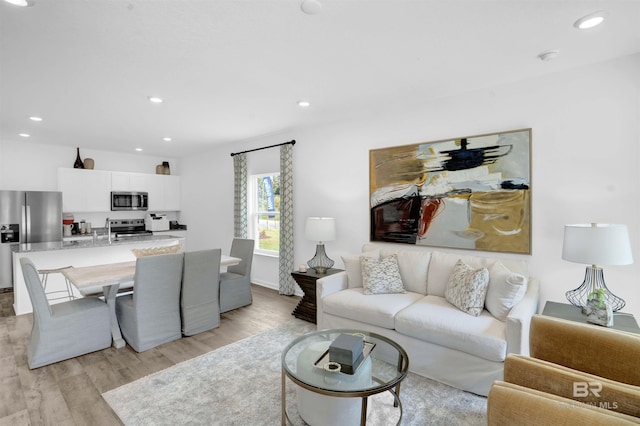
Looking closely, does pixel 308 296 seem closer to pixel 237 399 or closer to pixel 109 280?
pixel 237 399

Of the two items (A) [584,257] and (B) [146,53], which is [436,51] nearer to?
(A) [584,257]

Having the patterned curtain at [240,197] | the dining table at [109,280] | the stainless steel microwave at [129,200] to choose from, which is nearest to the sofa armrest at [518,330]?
the dining table at [109,280]

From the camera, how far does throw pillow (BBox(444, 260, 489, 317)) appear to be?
2562 millimetres

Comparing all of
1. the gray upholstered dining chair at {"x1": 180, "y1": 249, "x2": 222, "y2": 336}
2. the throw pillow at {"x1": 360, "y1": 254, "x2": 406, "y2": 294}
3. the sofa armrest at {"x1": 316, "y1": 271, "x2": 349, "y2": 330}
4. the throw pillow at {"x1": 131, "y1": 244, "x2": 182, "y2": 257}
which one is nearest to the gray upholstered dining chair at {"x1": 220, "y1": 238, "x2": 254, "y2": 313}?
the gray upholstered dining chair at {"x1": 180, "y1": 249, "x2": 222, "y2": 336}

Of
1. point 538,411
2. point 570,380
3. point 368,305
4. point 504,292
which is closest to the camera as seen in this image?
point 538,411

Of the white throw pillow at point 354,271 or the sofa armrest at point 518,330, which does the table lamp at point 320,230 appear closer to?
the white throw pillow at point 354,271

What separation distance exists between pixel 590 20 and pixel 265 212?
4536 millimetres

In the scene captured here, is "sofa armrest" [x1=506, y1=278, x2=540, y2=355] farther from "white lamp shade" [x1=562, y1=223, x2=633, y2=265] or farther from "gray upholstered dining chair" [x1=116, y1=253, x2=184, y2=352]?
"gray upholstered dining chair" [x1=116, y1=253, x2=184, y2=352]

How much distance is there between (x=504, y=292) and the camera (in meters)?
2.45

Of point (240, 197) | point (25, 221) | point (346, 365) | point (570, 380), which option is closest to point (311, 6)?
point (346, 365)

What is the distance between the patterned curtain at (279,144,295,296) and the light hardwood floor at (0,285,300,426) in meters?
0.83

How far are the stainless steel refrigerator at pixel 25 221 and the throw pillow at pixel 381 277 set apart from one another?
5310 millimetres

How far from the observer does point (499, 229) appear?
9.91ft

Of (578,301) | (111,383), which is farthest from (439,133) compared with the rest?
(111,383)
